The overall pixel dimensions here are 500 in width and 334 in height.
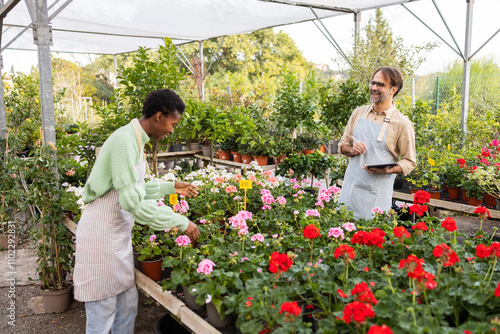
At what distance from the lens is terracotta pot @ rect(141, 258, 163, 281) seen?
87.7 inches

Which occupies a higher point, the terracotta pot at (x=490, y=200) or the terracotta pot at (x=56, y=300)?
the terracotta pot at (x=490, y=200)

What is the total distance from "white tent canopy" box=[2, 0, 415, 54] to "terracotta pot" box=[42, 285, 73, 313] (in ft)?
10.0

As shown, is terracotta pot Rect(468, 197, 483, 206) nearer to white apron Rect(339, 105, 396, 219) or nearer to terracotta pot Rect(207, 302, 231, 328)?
white apron Rect(339, 105, 396, 219)

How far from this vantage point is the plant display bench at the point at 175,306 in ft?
5.37

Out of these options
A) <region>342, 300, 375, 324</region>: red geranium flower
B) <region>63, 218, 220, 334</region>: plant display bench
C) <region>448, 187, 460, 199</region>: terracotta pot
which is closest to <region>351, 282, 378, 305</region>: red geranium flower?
<region>342, 300, 375, 324</region>: red geranium flower

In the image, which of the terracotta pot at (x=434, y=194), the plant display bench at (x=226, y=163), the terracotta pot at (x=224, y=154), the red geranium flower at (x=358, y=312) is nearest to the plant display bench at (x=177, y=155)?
the plant display bench at (x=226, y=163)

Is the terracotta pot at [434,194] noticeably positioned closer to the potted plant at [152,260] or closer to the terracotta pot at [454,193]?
the terracotta pot at [454,193]

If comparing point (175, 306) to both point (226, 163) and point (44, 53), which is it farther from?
point (226, 163)

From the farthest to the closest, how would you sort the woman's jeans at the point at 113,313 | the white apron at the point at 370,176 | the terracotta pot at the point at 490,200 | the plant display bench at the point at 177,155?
the plant display bench at the point at 177,155
the terracotta pot at the point at 490,200
the white apron at the point at 370,176
the woman's jeans at the point at 113,313

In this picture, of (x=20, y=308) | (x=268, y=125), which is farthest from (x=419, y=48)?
(x=20, y=308)

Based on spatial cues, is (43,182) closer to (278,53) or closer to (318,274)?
(318,274)

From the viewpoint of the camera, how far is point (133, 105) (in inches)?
137

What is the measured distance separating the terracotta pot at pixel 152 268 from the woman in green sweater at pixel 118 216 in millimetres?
118

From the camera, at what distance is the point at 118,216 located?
1.96 m
